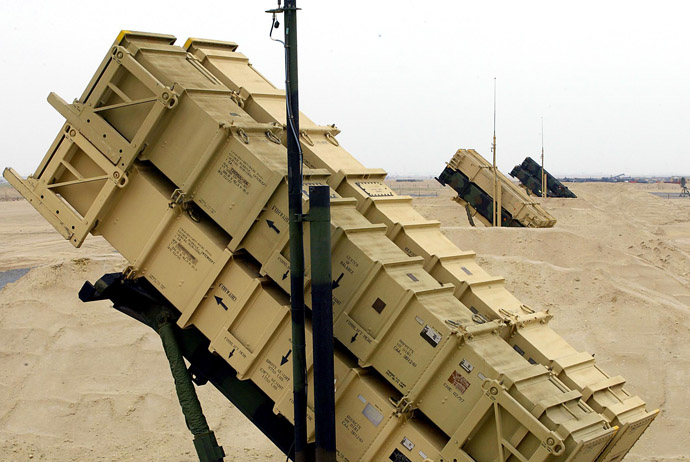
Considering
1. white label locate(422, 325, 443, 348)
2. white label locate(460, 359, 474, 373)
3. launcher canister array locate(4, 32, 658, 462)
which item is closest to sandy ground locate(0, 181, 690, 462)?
launcher canister array locate(4, 32, 658, 462)

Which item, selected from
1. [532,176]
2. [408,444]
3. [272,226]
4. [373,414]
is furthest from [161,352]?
[532,176]

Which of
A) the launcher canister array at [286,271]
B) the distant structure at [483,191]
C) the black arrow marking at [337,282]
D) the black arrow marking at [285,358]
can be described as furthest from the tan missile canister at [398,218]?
the distant structure at [483,191]

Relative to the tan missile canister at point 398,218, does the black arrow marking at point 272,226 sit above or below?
below

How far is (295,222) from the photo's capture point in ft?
22.7

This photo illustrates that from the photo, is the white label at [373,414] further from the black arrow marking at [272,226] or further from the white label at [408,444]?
the black arrow marking at [272,226]

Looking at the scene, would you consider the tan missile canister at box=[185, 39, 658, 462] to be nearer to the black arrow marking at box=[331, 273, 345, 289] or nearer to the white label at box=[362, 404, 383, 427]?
the black arrow marking at box=[331, 273, 345, 289]

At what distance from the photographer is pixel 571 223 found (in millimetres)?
29734

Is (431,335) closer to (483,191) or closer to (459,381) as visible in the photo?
(459,381)

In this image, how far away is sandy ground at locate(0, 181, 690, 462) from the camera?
12.5 meters

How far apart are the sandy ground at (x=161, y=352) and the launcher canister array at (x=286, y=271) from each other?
181 inches

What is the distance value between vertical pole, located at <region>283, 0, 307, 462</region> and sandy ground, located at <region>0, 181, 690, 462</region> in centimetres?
512

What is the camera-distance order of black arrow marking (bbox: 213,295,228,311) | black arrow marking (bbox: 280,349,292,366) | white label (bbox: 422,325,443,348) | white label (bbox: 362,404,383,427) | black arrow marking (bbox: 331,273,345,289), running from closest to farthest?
white label (bbox: 422,325,443,348) < white label (bbox: 362,404,383,427) < black arrow marking (bbox: 331,273,345,289) < black arrow marking (bbox: 280,349,292,366) < black arrow marking (bbox: 213,295,228,311)

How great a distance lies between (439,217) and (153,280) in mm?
23437

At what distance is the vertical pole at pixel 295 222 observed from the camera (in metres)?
6.80
